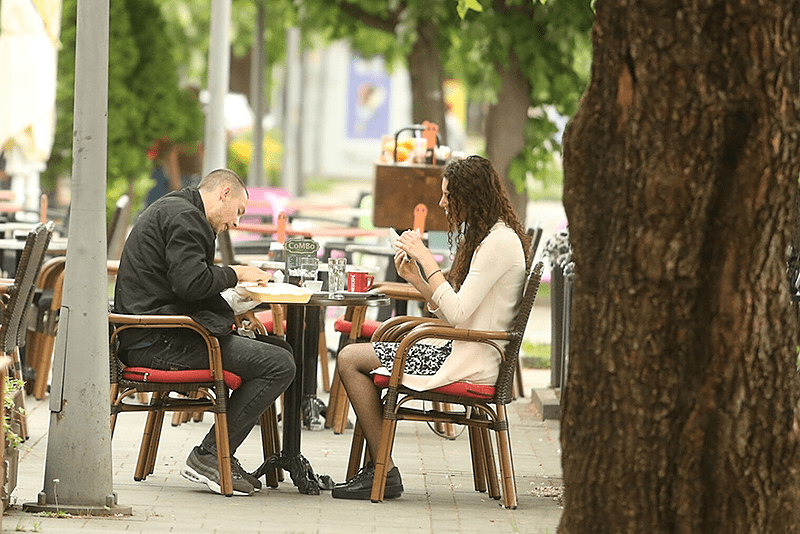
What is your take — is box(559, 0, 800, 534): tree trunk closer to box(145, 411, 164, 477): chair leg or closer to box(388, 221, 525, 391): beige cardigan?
box(388, 221, 525, 391): beige cardigan

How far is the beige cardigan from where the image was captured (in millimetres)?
6258

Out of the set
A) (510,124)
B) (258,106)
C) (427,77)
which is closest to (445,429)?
(510,124)

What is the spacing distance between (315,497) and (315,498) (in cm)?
3

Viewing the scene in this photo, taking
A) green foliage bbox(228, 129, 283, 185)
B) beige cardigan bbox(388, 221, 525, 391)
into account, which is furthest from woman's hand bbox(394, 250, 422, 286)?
green foliage bbox(228, 129, 283, 185)

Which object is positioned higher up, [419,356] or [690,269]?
[690,269]

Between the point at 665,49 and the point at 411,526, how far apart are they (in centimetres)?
248

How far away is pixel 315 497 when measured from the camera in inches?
254

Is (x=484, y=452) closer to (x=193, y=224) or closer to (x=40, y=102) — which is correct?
(x=193, y=224)

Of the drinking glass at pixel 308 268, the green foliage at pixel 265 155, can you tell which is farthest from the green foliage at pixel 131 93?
the drinking glass at pixel 308 268

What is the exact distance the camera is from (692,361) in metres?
4.34

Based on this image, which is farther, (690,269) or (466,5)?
(466,5)

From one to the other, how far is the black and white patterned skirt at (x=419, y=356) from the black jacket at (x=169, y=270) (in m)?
0.73

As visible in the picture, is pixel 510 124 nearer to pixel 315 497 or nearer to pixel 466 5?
pixel 466 5

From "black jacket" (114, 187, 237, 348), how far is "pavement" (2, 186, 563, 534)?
29.9 inches
